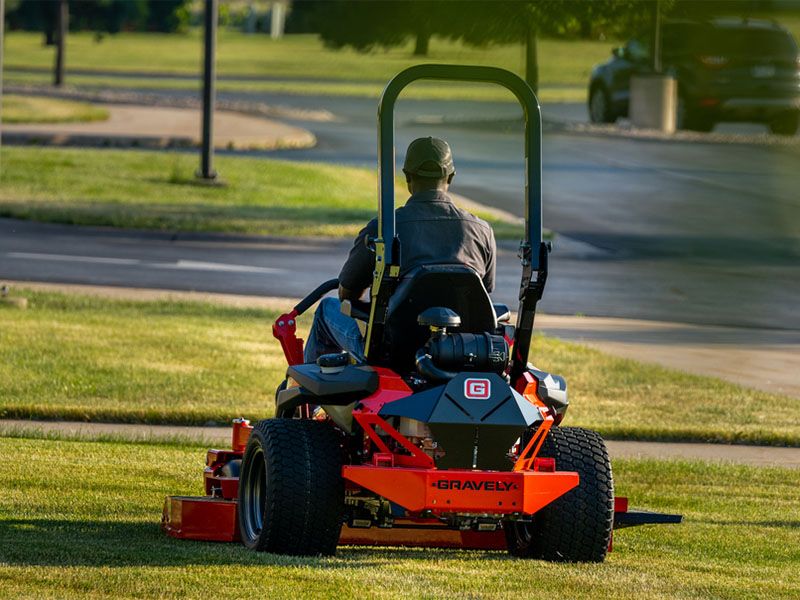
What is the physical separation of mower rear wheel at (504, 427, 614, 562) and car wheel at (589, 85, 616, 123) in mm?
31389

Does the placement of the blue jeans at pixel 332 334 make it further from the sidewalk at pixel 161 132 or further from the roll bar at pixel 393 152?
the sidewalk at pixel 161 132

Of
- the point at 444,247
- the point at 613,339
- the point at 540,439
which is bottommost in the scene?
the point at 613,339

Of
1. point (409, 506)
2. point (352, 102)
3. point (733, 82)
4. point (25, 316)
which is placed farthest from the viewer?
point (352, 102)

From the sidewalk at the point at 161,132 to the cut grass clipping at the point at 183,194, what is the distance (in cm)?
184

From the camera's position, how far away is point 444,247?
7.23m

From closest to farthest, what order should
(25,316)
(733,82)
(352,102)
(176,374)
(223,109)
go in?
(176,374) → (25,316) → (733,82) → (223,109) → (352,102)

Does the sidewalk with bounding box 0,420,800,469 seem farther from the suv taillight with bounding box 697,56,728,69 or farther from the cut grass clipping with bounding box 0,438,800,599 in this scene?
the suv taillight with bounding box 697,56,728,69

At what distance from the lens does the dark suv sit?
33875 millimetres

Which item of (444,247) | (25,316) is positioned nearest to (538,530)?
(444,247)

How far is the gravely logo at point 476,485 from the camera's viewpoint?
6812 millimetres

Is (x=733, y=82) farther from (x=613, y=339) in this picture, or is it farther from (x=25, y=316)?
(x=25, y=316)

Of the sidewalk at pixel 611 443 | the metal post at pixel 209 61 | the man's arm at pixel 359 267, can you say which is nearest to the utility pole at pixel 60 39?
the metal post at pixel 209 61

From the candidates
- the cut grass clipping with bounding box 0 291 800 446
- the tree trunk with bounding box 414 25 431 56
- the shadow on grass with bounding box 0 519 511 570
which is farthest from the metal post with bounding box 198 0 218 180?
the shadow on grass with bounding box 0 519 511 570

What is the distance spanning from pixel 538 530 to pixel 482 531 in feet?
1.20
